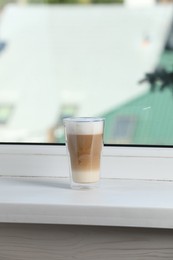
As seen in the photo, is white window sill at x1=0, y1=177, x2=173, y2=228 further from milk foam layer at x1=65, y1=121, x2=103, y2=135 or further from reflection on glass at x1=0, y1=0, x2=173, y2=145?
reflection on glass at x1=0, y1=0, x2=173, y2=145

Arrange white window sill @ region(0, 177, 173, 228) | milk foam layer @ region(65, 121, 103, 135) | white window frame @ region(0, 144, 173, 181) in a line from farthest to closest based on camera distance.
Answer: white window frame @ region(0, 144, 173, 181) < milk foam layer @ region(65, 121, 103, 135) < white window sill @ region(0, 177, 173, 228)

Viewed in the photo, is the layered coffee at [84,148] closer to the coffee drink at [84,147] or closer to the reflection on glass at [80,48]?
the coffee drink at [84,147]

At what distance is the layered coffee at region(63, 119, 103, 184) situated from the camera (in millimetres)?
1035

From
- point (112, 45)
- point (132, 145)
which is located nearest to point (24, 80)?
point (112, 45)

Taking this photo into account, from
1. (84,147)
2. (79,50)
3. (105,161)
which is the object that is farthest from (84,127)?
(79,50)

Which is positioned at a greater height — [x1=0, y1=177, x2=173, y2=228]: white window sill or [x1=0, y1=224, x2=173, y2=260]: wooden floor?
[x1=0, y1=177, x2=173, y2=228]: white window sill

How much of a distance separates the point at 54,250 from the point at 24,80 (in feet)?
18.7

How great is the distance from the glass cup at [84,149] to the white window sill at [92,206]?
0.02m

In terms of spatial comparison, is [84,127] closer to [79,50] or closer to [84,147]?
[84,147]

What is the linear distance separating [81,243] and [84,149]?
16 centimetres

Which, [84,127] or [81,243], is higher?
[84,127]

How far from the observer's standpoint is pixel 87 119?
1.07 metres

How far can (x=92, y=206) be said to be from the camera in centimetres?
93

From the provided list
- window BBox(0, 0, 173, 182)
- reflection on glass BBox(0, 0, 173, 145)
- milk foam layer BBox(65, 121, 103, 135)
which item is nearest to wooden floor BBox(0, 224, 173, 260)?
milk foam layer BBox(65, 121, 103, 135)
